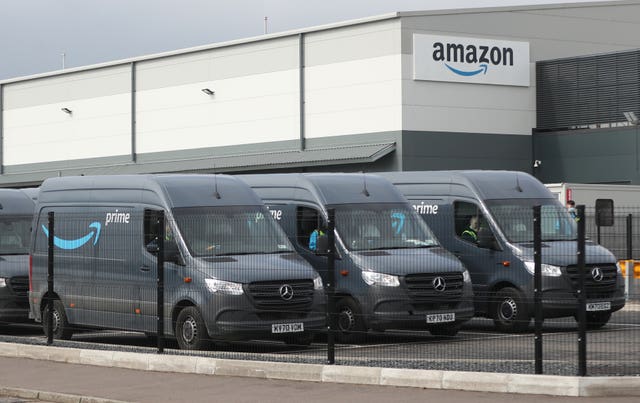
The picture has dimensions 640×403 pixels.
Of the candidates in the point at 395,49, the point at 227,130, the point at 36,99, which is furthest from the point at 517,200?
the point at 36,99

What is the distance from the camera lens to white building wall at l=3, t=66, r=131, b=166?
57281 millimetres

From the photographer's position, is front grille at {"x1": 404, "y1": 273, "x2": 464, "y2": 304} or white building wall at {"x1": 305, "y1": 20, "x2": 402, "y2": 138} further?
white building wall at {"x1": 305, "y1": 20, "x2": 402, "y2": 138}

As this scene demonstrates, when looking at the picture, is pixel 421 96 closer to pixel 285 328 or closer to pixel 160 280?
pixel 285 328

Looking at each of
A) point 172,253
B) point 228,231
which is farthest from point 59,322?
point 228,231

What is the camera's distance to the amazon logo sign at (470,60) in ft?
152

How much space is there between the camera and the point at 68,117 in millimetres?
60406

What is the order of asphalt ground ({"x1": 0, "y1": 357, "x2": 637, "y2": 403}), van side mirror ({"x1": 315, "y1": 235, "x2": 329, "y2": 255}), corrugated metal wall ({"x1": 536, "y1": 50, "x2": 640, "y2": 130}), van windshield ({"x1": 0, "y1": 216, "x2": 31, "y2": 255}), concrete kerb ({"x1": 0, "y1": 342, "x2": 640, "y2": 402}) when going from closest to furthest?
1. concrete kerb ({"x1": 0, "y1": 342, "x2": 640, "y2": 402})
2. asphalt ground ({"x1": 0, "y1": 357, "x2": 637, "y2": 403})
3. van side mirror ({"x1": 315, "y1": 235, "x2": 329, "y2": 255})
4. van windshield ({"x1": 0, "y1": 216, "x2": 31, "y2": 255})
5. corrugated metal wall ({"x1": 536, "y1": 50, "x2": 640, "y2": 130})

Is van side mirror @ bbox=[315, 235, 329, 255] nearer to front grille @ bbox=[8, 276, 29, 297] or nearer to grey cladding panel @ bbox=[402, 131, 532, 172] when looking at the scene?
front grille @ bbox=[8, 276, 29, 297]

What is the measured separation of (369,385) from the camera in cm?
1392

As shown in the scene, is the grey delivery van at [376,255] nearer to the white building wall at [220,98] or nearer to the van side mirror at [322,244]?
the van side mirror at [322,244]

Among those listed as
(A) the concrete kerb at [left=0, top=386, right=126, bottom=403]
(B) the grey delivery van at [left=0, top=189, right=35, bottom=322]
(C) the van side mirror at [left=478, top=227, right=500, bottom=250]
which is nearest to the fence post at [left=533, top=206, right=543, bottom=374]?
(A) the concrete kerb at [left=0, top=386, right=126, bottom=403]

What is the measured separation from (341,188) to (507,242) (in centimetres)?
276

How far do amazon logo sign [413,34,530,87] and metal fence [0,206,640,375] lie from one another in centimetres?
2572

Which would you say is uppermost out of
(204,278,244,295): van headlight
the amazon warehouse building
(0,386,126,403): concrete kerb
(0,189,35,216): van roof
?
the amazon warehouse building
